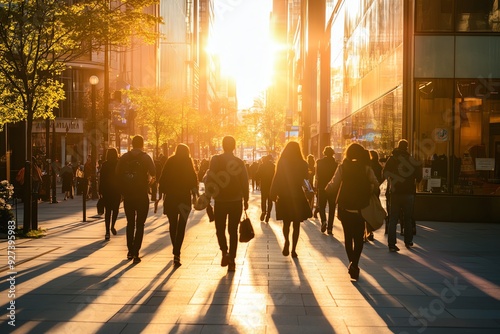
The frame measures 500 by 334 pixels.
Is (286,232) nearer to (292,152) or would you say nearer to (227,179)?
(292,152)

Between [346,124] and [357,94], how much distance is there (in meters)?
4.50

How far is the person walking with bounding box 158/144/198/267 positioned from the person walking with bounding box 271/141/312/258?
1.48 m

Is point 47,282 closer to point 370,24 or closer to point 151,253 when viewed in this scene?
point 151,253

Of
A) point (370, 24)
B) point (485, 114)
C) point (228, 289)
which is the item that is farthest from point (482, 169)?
point (228, 289)

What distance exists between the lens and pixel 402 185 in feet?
42.2

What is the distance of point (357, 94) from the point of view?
30.4 meters

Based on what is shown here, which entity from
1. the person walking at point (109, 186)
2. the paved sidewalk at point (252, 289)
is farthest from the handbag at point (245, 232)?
the person walking at point (109, 186)

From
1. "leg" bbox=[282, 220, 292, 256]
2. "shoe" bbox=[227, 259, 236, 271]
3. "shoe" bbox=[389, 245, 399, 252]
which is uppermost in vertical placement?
"leg" bbox=[282, 220, 292, 256]

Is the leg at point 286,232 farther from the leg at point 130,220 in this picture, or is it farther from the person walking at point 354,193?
the leg at point 130,220

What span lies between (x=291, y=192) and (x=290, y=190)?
0.12ft

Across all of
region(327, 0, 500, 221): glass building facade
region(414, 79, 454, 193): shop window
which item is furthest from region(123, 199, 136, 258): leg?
region(414, 79, 454, 193): shop window

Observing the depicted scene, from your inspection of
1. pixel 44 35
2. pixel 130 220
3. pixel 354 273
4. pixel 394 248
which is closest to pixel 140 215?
pixel 130 220

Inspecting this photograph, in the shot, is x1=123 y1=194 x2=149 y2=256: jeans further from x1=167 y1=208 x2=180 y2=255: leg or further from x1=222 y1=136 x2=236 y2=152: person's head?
x1=222 y1=136 x2=236 y2=152: person's head

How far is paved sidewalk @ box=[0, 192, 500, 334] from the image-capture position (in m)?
6.71
